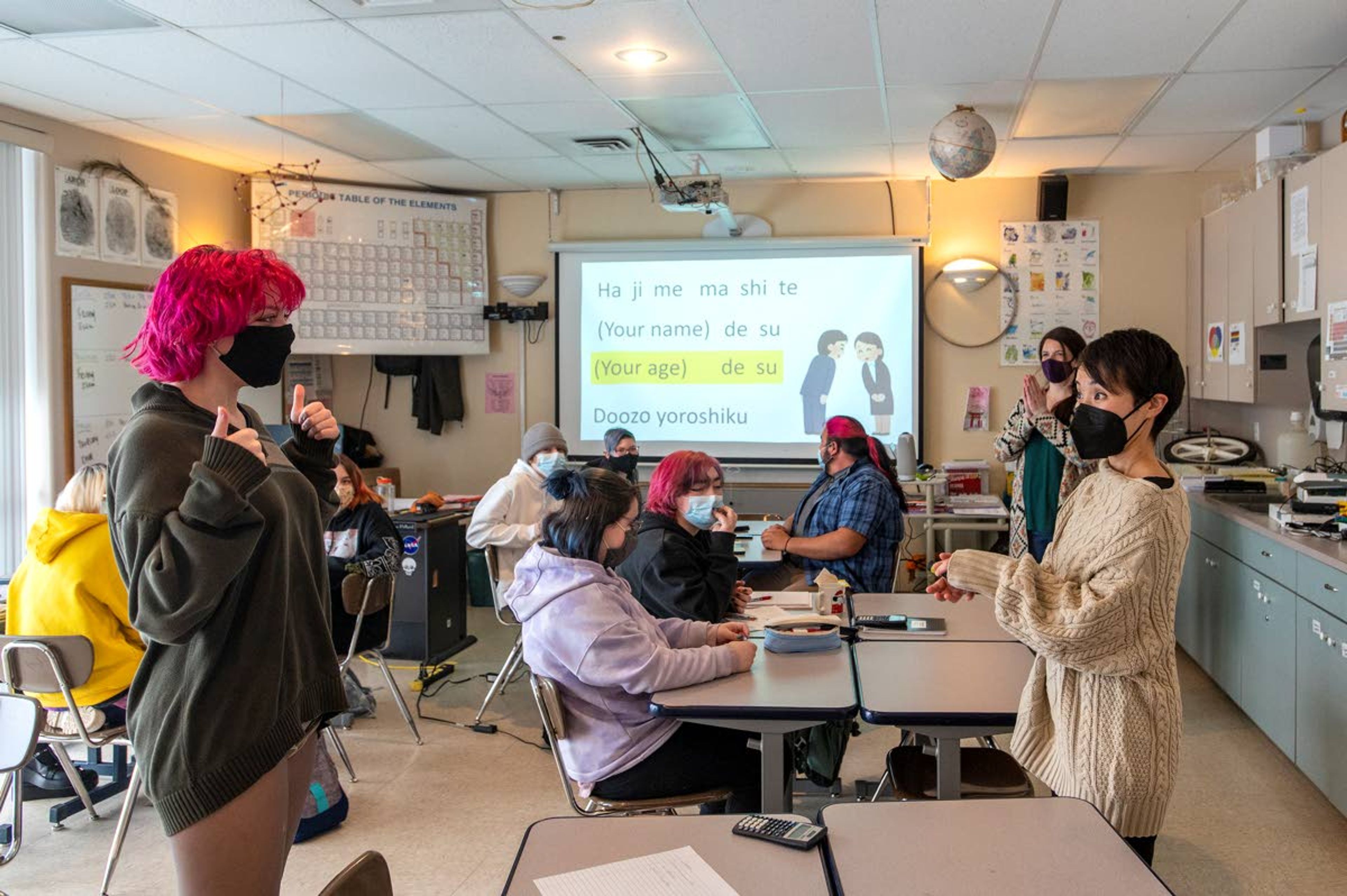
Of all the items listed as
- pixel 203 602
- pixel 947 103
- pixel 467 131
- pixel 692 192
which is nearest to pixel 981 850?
pixel 203 602

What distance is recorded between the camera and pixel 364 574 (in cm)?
448

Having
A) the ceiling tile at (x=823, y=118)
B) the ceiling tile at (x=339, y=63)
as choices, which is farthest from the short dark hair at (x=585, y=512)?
the ceiling tile at (x=823, y=118)

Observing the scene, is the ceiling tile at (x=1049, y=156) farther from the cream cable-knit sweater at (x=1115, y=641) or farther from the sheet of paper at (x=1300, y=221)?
the cream cable-knit sweater at (x=1115, y=641)

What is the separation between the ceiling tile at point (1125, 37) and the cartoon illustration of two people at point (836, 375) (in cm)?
262

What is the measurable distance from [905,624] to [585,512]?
1.13 meters

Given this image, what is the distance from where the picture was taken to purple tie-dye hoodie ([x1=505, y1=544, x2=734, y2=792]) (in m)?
2.63

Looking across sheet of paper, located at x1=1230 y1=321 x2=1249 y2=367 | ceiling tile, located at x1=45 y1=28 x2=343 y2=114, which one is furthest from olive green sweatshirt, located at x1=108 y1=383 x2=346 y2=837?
sheet of paper, located at x1=1230 y1=321 x2=1249 y2=367

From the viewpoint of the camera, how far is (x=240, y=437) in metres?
1.68

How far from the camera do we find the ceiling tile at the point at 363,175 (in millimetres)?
6613

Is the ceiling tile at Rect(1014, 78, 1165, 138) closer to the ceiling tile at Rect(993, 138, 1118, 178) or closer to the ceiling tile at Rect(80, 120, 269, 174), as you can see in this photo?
the ceiling tile at Rect(993, 138, 1118, 178)

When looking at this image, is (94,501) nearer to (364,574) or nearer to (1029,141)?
(364,574)

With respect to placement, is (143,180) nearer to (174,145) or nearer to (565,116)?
(174,145)

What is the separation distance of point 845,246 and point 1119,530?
5.19 meters

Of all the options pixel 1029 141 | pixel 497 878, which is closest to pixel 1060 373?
pixel 1029 141
